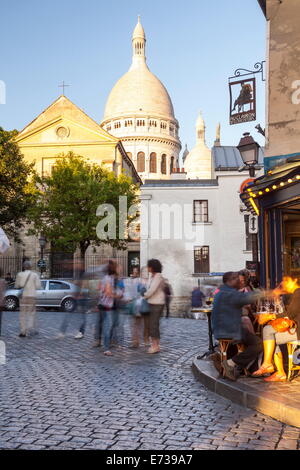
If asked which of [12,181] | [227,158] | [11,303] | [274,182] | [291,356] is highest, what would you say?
[227,158]

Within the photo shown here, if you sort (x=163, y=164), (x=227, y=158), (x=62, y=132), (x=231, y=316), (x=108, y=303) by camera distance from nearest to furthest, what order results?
(x=231, y=316) → (x=108, y=303) → (x=227, y=158) → (x=62, y=132) → (x=163, y=164)

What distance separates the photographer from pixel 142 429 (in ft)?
16.9

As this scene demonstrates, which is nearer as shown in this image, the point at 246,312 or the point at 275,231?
the point at 246,312

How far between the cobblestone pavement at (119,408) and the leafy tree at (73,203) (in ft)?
85.9

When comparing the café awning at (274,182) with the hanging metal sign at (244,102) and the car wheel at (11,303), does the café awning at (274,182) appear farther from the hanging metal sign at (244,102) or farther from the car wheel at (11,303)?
the car wheel at (11,303)

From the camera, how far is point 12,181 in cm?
3177

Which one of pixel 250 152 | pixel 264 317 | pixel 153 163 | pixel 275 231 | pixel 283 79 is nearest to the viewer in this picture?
pixel 264 317

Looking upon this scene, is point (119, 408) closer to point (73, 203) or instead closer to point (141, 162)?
point (73, 203)

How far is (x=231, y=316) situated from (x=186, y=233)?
26753 mm

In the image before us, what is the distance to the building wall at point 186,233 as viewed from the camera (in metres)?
33.5

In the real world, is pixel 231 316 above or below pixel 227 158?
below

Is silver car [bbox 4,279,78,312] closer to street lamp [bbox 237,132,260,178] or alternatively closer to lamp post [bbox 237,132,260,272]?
lamp post [bbox 237,132,260,272]

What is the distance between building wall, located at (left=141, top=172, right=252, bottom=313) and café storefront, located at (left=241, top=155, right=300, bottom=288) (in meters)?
23.2

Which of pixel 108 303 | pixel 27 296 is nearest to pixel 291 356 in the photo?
pixel 108 303
